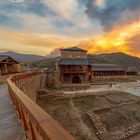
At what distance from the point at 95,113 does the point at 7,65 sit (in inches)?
904

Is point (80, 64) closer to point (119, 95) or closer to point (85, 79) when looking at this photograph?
point (85, 79)

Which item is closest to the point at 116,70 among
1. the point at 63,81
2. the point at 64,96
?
the point at 63,81

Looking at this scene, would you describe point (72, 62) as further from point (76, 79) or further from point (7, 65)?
point (7, 65)

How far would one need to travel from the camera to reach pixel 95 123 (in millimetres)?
21484

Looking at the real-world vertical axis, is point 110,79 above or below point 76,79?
below

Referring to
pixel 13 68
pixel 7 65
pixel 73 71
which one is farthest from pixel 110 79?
pixel 7 65

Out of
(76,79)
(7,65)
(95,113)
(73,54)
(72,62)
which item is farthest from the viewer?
(73,54)

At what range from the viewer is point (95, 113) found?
992 inches

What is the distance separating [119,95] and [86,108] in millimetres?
12075

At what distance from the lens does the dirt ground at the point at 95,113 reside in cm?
1933

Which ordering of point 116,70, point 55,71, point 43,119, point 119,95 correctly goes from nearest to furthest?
point 43,119 < point 119,95 < point 55,71 < point 116,70

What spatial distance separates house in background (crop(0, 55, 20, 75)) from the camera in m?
34.1

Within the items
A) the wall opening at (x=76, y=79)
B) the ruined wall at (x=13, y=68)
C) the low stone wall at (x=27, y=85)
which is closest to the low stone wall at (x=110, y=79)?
the wall opening at (x=76, y=79)

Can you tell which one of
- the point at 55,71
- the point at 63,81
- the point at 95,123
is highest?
the point at 55,71
